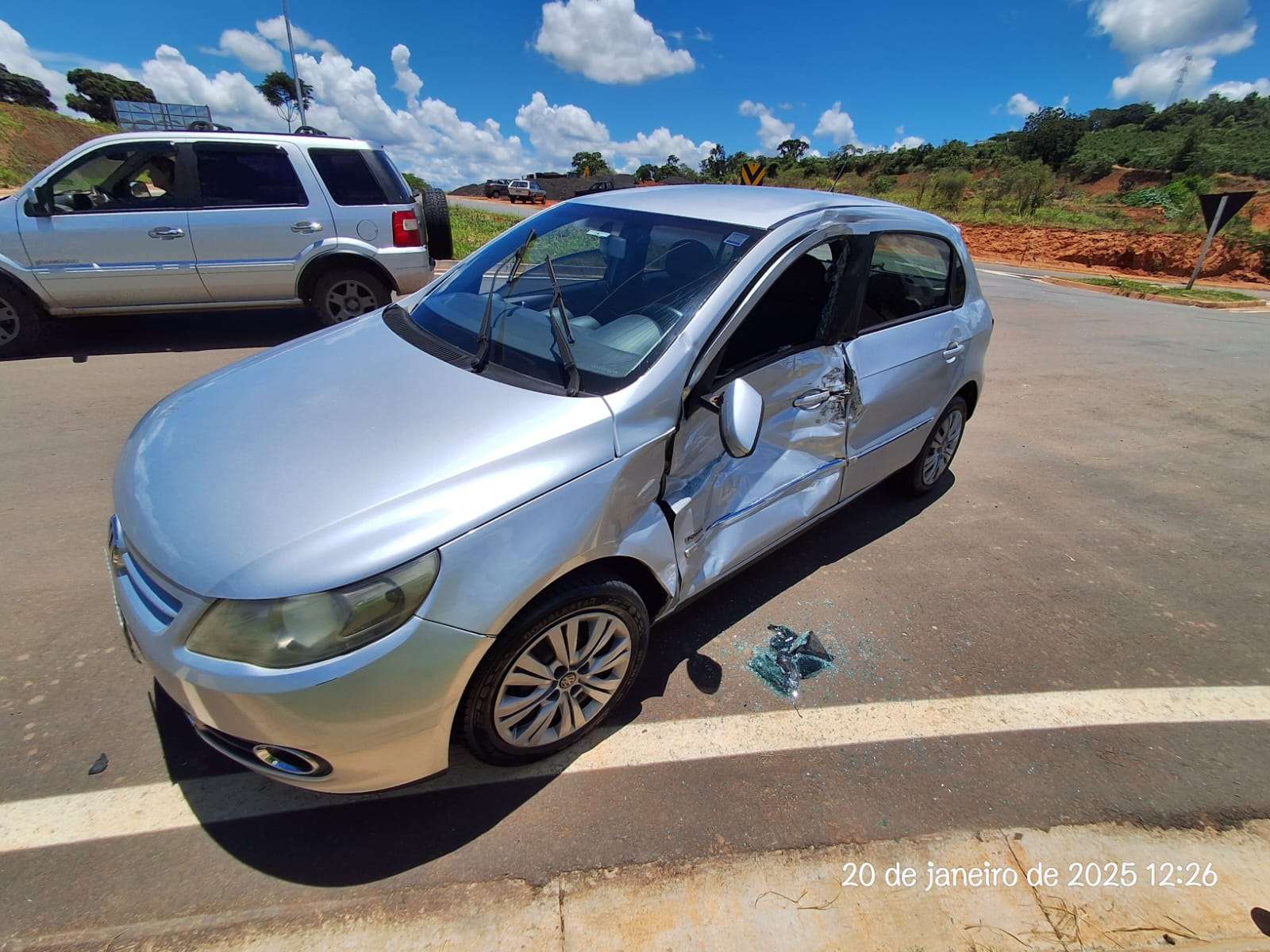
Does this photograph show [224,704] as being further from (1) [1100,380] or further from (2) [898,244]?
(1) [1100,380]

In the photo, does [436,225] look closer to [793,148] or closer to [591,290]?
[591,290]

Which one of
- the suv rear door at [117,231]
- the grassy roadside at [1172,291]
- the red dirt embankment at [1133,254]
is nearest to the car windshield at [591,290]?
the suv rear door at [117,231]

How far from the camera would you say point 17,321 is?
5.63 m

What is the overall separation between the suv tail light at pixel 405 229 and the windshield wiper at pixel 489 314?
3.83m

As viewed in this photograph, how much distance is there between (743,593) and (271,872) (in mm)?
2131

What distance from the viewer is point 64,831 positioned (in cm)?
191

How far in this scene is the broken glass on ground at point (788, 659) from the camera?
2654 millimetres

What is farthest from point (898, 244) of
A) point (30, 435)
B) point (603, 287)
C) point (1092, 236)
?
point (1092, 236)

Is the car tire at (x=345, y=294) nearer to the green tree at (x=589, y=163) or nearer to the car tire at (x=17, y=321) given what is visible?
the car tire at (x=17, y=321)

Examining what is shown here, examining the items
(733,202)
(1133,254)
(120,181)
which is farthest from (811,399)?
(1133,254)

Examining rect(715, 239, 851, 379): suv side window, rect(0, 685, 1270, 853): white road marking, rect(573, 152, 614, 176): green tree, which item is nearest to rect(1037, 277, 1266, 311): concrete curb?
rect(0, 685, 1270, 853): white road marking

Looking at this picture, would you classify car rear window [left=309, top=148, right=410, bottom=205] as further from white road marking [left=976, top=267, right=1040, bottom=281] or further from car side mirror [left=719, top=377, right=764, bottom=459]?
white road marking [left=976, top=267, right=1040, bottom=281]

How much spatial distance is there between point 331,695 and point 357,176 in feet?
20.2

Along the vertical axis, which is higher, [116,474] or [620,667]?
[116,474]
